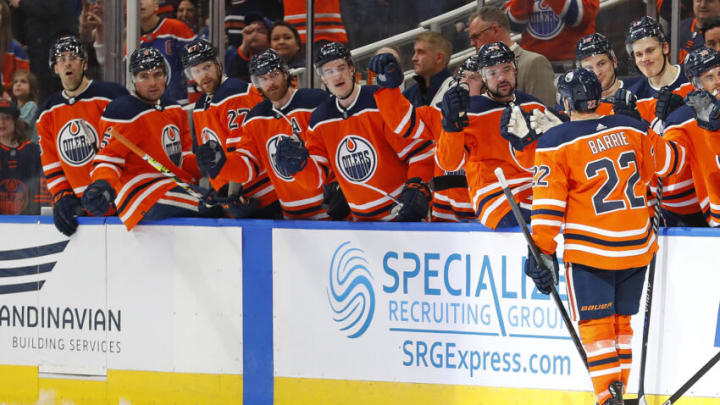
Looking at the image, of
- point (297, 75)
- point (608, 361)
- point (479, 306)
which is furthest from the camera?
point (297, 75)

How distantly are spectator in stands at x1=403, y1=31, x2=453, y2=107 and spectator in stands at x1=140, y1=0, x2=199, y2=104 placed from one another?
1.47 metres

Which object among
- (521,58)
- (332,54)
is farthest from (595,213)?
(521,58)

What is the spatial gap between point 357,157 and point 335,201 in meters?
0.28

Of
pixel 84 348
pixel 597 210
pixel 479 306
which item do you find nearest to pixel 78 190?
pixel 84 348

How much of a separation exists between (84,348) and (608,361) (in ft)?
7.26

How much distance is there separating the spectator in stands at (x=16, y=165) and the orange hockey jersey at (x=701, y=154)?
12.1ft

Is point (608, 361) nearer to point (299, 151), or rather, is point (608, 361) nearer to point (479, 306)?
point (479, 306)

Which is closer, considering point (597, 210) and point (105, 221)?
point (597, 210)

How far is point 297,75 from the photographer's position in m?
5.64

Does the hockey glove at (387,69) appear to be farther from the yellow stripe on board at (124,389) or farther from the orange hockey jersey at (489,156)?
the yellow stripe on board at (124,389)

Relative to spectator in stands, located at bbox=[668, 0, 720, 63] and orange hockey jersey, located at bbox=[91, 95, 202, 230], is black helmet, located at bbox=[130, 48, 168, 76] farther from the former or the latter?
spectator in stands, located at bbox=[668, 0, 720, 63]

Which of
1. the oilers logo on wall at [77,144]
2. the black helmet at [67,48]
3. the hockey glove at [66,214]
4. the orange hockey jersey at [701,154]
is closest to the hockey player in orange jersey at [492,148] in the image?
the orange hockey jersey at [701,154]

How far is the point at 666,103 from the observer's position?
12.9 feet

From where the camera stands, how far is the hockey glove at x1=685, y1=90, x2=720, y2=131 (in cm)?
361
